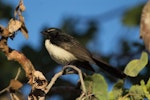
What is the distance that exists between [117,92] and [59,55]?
1.96 m

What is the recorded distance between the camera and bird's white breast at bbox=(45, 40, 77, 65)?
4680 mm

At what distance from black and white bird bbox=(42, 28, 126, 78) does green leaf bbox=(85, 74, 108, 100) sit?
1536mm

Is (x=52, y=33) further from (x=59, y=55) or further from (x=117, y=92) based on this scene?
(x=117, y=92)

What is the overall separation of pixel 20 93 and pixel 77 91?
0.46 metres

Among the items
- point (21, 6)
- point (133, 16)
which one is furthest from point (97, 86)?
point (133, 16)

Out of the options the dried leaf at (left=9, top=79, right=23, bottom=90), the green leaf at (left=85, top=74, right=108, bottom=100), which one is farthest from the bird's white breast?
the dried leaf at (left=9, top=79, right=23, bottom=90)

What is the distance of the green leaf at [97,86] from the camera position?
2686mm

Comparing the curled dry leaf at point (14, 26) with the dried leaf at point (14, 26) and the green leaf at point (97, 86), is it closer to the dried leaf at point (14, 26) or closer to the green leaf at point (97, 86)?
the dried leaf at point (14, 26)

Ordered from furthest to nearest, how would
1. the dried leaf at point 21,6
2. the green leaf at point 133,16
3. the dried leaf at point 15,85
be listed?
the green leaf at point 133,16 < the dried leaf at point 21,6 < the dried leaf at point 15,85

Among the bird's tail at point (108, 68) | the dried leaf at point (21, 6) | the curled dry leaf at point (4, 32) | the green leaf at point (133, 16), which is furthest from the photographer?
the green leaf at point (133, 16)

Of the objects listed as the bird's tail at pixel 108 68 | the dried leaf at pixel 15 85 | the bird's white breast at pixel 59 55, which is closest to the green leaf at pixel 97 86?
the dried leaf at pixel 15 85

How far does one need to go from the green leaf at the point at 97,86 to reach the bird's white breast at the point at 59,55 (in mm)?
1950

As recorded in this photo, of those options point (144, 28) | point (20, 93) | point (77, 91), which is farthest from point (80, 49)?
point (20, 93)

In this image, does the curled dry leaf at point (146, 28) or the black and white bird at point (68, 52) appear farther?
the black and white bird at point (68, 52)
